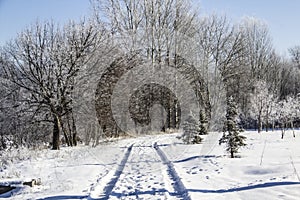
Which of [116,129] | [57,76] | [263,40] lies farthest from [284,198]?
[263,40]

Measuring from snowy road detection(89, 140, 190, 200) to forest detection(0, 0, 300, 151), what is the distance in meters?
4.42

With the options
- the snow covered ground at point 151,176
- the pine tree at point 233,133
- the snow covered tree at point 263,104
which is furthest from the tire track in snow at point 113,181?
the snow covered tree at point 263,104

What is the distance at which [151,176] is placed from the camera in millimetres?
9328

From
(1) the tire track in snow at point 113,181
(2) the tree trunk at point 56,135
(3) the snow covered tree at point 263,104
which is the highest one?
(3) the snow covered tree at point 263,104

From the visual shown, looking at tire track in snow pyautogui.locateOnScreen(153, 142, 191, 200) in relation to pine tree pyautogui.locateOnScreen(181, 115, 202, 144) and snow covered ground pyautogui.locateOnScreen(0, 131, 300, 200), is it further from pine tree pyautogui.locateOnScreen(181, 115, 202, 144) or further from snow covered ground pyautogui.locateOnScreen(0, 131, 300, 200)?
pine tree pyautogui.locateOnScreen(181, 115, 202, 144)

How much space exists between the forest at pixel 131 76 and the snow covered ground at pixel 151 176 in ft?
11.5

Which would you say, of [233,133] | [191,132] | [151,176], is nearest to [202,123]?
[191,132]

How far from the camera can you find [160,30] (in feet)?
101

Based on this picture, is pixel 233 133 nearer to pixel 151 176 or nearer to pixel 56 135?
pixel 151 176

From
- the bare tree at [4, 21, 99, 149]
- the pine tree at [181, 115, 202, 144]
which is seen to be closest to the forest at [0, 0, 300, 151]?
the bare tree at [4, 21, 99, 149]

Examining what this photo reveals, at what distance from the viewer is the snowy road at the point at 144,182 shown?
725 cm

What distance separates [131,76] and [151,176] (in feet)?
54.7

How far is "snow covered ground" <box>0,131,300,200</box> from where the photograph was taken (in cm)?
727

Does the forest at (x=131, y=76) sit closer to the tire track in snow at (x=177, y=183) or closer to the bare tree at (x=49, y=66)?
the bare tree at (x=49, y=66)
